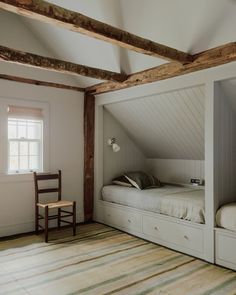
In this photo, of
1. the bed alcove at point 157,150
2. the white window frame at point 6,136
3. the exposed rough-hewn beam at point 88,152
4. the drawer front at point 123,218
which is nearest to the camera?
the bed alcove at point 157,150

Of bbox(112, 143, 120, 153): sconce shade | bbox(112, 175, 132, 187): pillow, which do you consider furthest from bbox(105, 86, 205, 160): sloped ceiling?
bbox(112, 175, 132, 187): pillow

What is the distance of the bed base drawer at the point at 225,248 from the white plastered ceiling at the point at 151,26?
210 cm

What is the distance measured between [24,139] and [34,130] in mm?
252

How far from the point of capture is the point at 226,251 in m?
3.18

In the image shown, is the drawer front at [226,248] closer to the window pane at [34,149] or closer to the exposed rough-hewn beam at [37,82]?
the window pane at [34,149]

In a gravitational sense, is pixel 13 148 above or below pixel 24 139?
below

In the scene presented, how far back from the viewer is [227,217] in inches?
125

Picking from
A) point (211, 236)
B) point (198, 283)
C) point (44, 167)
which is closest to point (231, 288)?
point (198, 283)

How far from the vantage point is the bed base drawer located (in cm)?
312

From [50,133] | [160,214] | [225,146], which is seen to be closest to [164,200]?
[160,214]

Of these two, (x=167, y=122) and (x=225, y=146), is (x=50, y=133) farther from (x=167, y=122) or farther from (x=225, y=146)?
(x=225, y=146)

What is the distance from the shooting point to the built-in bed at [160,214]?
3.56m

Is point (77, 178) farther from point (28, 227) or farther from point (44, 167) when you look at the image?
point (28, 227)

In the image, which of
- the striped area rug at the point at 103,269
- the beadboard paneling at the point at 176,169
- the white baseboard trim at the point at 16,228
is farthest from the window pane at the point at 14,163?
the beadboard paneling at the point at 176,169
